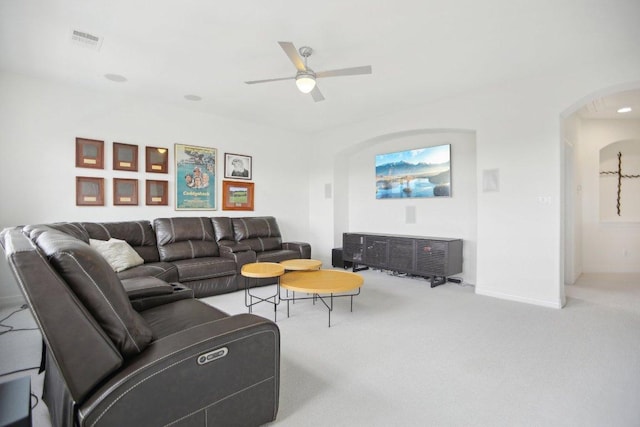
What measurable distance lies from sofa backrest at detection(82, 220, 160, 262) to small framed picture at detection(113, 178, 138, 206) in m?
0.39

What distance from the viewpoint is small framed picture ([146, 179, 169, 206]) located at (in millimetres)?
4645

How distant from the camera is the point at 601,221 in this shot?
555cm

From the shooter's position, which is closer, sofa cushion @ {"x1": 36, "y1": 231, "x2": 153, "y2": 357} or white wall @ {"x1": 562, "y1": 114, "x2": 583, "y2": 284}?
sofa cushion @ {"x1": 36, "y1": 231, "x2": 153, "y2": 357}

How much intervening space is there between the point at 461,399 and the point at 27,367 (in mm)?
2967

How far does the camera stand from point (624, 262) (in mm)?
5438

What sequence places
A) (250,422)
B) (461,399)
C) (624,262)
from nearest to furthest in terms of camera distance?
(250,422) → (461,399) → (624,262)

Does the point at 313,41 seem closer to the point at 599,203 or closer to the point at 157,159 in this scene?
the point at 157,159

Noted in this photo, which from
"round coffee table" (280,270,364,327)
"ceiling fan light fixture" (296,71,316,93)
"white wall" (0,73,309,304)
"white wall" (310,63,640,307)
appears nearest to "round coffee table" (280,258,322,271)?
"round coffee table" (280,270,364,327)

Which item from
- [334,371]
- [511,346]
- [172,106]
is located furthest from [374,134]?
[334,371]

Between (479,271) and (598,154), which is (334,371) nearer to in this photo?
(479,271)

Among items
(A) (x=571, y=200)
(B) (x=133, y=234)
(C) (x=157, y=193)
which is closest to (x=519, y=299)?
(A) (x=571, y=200)

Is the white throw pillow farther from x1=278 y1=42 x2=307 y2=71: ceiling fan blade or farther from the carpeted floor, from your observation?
x1=278 y1=42 x2=307 y2=71: ceiling fan blade

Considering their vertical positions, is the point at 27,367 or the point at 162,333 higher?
the point at 162,333

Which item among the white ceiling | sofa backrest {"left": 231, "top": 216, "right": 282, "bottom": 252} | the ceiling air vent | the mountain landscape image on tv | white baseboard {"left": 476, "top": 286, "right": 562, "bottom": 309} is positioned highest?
the white ceiling
